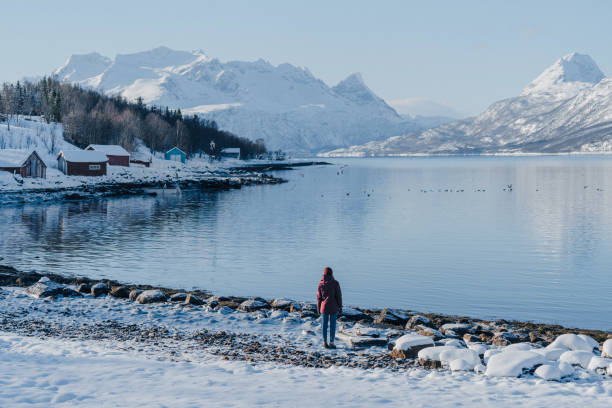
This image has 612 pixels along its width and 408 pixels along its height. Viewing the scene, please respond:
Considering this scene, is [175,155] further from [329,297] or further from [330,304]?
[330,304]

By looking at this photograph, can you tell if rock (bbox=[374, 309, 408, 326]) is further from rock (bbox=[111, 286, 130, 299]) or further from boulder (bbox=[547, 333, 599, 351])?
rock (bbox=[111, 286, 130, 299])

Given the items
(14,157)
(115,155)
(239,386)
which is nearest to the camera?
(239,386)

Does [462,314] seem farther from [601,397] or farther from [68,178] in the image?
[68,178]

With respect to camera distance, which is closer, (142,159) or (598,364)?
(598,364)

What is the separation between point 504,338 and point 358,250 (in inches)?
878

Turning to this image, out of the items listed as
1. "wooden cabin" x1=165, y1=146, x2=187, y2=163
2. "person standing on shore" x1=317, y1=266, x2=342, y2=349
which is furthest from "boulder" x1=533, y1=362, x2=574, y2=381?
"wooden cabin" x1=165, y1=146, x2=187, y2=163

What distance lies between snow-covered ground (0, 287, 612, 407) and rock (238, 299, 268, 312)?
2.78m

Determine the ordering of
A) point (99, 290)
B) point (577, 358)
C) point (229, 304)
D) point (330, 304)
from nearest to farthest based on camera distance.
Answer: point (577, 358)
point (330, 304)
point (229, 304)
point (99, 290)

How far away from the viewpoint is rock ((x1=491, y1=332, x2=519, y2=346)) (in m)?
17.5

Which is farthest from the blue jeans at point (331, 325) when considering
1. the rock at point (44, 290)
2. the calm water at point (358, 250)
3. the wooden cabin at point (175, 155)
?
the wooden cabin at point (175, 155)

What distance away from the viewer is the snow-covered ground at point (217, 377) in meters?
11.9

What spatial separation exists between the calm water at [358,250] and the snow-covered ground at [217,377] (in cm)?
909

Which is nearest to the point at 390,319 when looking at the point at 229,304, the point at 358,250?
the point at 229,304

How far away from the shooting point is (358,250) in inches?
1577
